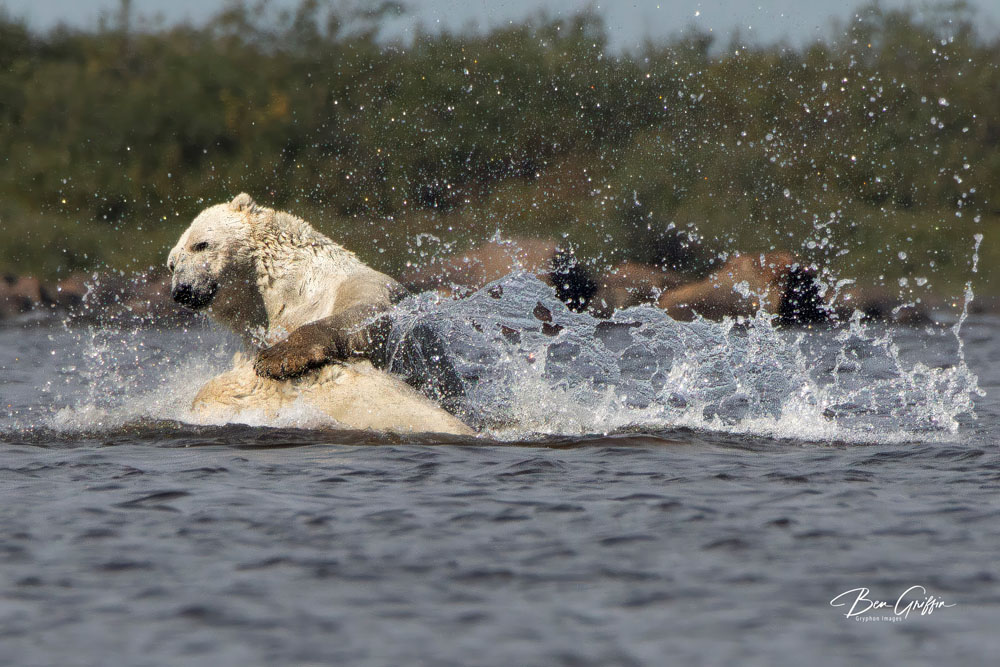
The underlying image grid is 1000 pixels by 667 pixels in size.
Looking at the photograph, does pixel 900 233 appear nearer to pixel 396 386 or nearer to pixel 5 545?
pixel 396 386

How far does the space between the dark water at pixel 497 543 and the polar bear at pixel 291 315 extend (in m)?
0.20

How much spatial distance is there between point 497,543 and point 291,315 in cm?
320

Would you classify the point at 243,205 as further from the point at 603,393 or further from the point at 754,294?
the point at 754,294

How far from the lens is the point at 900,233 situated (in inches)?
1076

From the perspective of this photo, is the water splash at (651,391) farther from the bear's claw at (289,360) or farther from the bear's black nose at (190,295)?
the bear's black nose at (190,295)

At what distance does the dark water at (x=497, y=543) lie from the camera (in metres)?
3.96

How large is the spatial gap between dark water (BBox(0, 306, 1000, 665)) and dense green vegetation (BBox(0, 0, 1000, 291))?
64.3 feet

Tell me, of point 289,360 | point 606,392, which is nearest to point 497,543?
point 289,360

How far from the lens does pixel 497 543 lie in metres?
5.03

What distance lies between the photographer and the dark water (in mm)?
3965

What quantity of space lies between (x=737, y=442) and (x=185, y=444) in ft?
10.3

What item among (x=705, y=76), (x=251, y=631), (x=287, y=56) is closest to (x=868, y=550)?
(x=251, y=631)

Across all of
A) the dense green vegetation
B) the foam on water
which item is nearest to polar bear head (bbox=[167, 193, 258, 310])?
the foam on water

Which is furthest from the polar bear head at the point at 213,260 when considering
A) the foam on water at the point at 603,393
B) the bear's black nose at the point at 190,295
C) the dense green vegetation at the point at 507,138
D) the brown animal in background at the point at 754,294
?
the dense green vegetation at the point at 507,138
